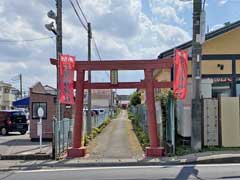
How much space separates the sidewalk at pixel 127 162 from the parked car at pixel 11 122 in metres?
17.6

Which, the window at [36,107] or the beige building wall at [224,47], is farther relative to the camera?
the beige building wall at [224,47]

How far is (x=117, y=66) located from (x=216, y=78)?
461 inches

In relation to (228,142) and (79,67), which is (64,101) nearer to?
(79,67)

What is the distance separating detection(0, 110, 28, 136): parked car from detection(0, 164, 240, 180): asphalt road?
796 inches

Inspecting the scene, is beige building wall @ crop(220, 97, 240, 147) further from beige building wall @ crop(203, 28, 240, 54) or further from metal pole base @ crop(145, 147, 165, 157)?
beige building wall @ crop(203, 28, 240, 54)

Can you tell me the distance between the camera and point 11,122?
113ft

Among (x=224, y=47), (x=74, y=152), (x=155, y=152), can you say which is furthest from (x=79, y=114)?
(x=224, y=47)

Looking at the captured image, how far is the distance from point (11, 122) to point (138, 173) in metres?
22.6

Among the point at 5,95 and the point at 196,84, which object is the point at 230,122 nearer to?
the point at 196,84

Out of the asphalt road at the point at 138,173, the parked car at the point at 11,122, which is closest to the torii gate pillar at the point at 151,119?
the asphalt road at the point at 138,173

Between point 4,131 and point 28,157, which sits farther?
point 4,131

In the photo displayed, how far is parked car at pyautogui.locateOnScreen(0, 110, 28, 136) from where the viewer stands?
3444cm

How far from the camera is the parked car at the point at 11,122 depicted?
34438 mm

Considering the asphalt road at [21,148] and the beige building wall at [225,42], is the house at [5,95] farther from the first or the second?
the beige building wall at [225,42]
